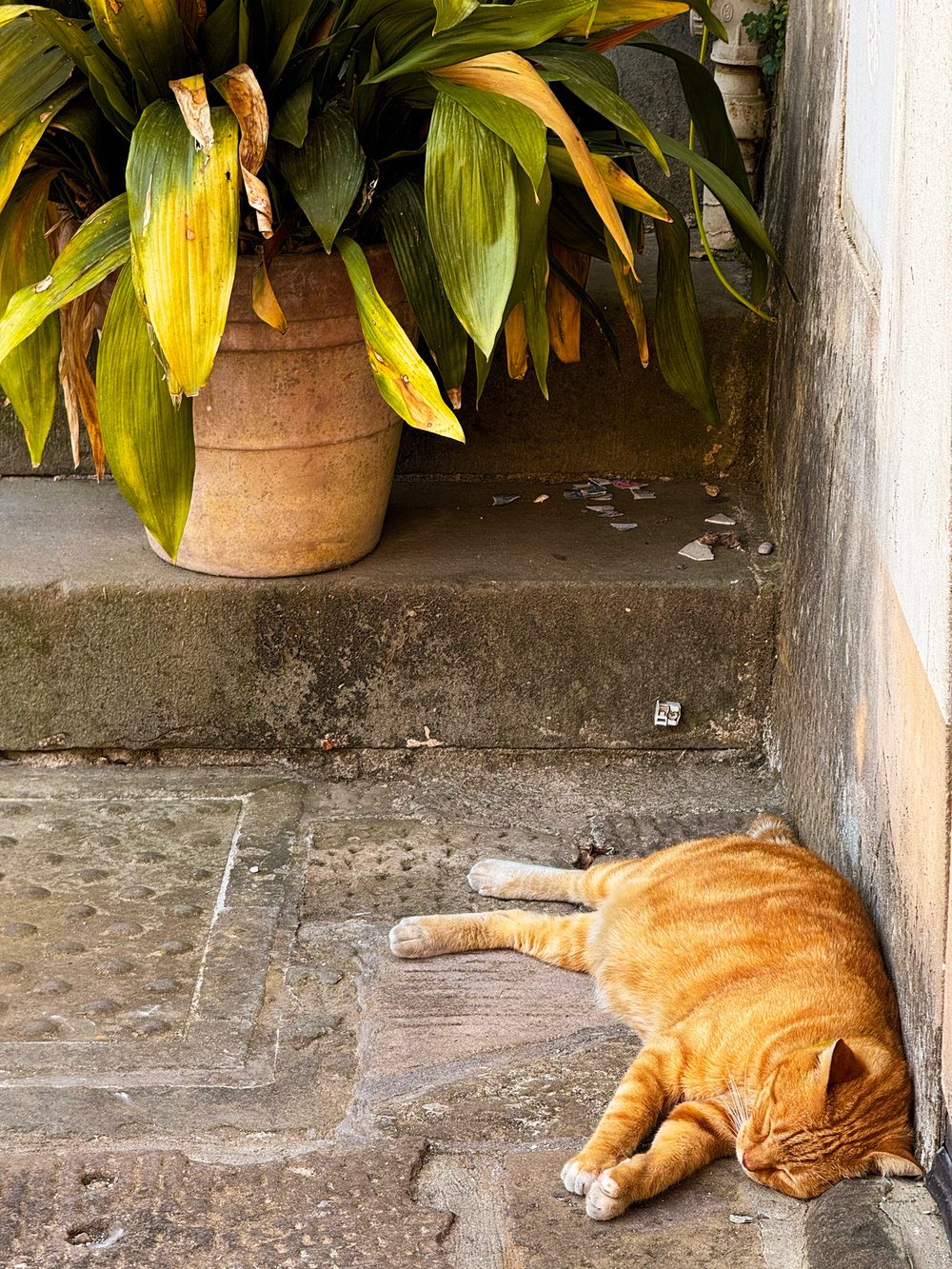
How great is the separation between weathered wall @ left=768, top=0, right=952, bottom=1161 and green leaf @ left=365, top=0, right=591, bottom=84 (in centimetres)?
47

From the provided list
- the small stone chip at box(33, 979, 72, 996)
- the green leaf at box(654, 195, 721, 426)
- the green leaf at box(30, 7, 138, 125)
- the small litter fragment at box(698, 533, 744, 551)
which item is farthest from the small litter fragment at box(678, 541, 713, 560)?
the small stone chip at box(33, 979, 72, 996)

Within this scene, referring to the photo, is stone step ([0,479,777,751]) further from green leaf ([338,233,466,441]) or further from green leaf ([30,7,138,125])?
green leaf ([30,7,138,125])

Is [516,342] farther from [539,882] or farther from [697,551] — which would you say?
[539,882]

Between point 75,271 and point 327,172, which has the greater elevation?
point 327,172

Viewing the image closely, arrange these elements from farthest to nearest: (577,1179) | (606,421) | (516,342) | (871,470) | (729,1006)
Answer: (606,421), (516,342), (871,470), (729,1006), (577,1179)

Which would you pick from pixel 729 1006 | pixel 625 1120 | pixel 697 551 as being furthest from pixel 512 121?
pixel 625 1120

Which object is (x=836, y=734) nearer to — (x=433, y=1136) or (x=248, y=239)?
(x=433, y=1136)

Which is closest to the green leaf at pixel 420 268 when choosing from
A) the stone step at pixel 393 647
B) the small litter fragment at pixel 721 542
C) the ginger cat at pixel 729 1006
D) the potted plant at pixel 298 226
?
the potted plant at pixel 298 226

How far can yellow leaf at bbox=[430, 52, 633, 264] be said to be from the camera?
1883 mm

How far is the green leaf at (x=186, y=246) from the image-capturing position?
1.82 m

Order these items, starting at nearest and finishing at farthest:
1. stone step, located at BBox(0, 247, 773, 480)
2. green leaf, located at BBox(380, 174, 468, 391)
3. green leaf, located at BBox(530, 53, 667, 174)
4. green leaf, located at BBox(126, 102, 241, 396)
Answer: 1. green leaf, located at BBox(126, 102, 241, 396)
2. green leaf, located at BBox(530, 53, 667, 174)
3. green leaf, located at BBox(380, 174, 468, 391)
4. stone step, located at BBox(0, 247, 773, 480)

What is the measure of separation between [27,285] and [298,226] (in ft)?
1.51

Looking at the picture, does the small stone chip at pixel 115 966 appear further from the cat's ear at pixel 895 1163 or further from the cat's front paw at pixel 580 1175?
the cat's ear at pixel 895 1163

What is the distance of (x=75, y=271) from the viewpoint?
1928 millimetres
